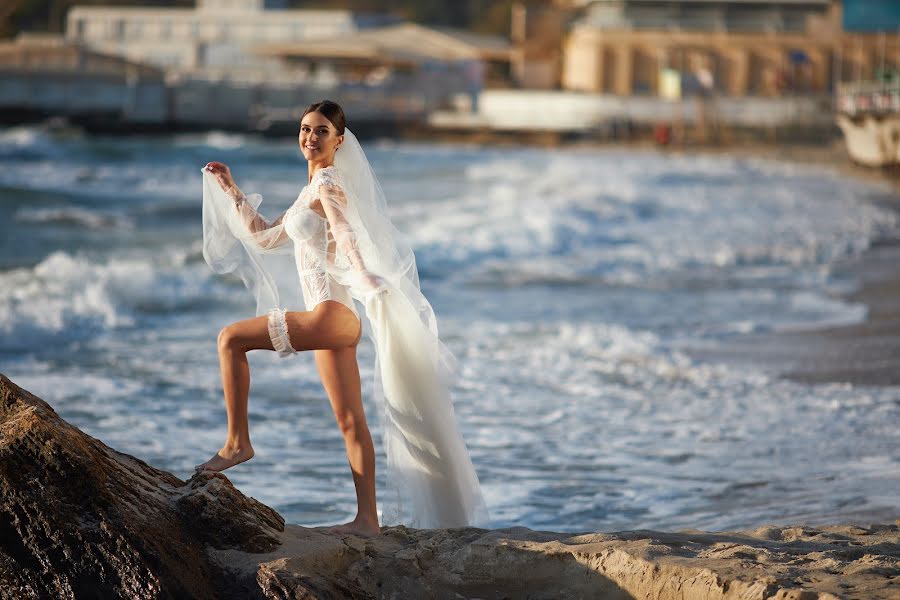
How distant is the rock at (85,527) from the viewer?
403 cm

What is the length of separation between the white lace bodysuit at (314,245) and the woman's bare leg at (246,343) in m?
0.06

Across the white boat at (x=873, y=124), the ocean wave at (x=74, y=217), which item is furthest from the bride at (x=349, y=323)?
the white boat at (x=873, y=124)

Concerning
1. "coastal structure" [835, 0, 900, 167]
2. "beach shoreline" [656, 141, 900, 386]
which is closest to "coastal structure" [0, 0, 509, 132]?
"coastal structure" [835, 0, 900, 167]

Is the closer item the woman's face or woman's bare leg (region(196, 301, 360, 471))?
woman's bare leg (region(196, 301, 360, 471))

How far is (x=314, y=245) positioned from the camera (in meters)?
5.14

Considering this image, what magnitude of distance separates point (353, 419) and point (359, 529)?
415 millimetres

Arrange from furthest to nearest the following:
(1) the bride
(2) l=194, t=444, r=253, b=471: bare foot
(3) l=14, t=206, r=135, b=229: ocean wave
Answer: (3) l=14, t=206, r=135, b=229: ocean wave → (1) the bride → (2) l=194, t=444, r=253, b=471: bare foot

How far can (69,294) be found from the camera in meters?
13.7

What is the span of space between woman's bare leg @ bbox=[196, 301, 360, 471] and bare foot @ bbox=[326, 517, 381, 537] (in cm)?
42

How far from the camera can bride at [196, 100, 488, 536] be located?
5059 millimetres

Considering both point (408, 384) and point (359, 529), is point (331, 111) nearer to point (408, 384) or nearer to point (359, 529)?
point (408, 384)

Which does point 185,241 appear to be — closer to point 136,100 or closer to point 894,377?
point 894,377

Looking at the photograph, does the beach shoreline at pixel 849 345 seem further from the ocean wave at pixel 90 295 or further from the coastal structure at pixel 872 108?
the coastal structure at pixel 872 108

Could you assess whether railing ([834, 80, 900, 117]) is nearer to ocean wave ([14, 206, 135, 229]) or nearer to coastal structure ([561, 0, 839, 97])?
coastal structure ([561, 0, 839, 97])
